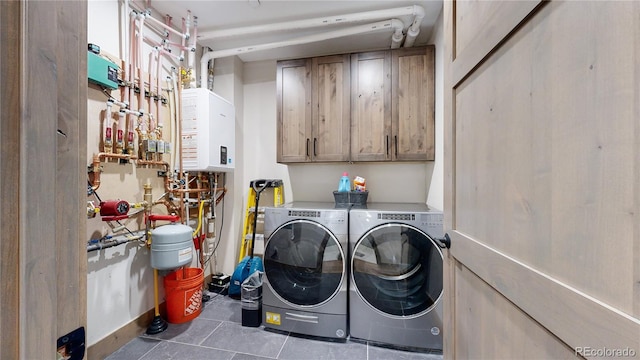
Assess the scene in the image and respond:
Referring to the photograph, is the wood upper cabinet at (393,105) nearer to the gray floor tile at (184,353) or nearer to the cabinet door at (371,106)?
the cabinet door at (371,106)

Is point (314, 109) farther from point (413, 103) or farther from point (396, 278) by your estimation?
point (396, 278)

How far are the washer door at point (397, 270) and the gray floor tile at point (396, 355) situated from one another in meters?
0.25

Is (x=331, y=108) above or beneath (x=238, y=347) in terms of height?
above

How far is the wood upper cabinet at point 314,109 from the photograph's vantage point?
2230 mm

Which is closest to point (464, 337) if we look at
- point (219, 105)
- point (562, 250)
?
point (562, 250)

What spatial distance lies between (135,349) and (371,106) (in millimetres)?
2555

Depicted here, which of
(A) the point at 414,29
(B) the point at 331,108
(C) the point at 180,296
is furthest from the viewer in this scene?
(B) the point at 331,108

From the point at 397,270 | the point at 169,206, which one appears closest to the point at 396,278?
the point at 397,270

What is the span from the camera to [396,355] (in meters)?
1.60

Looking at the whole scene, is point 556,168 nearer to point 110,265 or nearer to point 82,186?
point 82,186

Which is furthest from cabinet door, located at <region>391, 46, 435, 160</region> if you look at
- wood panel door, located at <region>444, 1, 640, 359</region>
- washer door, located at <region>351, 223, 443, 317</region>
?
wood panel door, located at <region>444, 1, 640, 359</region>

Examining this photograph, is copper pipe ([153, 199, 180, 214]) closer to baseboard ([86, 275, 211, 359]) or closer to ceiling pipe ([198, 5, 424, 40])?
baseboard ([86, 275, 211, 359])

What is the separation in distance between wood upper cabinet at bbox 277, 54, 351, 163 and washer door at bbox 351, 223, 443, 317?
2.79 ft

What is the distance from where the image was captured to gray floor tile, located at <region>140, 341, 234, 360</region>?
1566 millimetres
